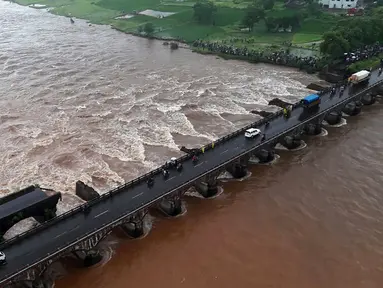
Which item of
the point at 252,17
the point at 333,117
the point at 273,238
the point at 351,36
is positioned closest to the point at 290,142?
the point at 333,117

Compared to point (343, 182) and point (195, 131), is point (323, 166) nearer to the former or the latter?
point (343, 182)

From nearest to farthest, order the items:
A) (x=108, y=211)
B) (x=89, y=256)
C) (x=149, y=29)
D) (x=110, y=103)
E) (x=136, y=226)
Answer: (x=89, y=256), (x=108, y=211), (x=136, y=226), (x=110, y=103), (x=149, y=29)

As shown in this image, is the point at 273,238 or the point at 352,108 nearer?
the point at 273,238

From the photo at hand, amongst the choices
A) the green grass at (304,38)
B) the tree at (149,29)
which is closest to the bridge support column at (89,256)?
the green grass at (304,38)

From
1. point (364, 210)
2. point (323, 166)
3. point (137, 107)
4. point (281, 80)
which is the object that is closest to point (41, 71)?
point (137, 107)

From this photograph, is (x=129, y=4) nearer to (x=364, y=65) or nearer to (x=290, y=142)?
(x=364, y=65)

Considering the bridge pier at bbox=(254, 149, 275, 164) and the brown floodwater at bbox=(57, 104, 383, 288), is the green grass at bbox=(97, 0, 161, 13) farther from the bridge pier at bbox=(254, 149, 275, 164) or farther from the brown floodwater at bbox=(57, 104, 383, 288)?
the brown floodwater at bbox=(57, 104, 383, 288)

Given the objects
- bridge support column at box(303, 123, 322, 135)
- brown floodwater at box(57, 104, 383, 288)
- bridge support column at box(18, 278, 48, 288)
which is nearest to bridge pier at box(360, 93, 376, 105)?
bridge support column at box(303, 123, 322, 135)
